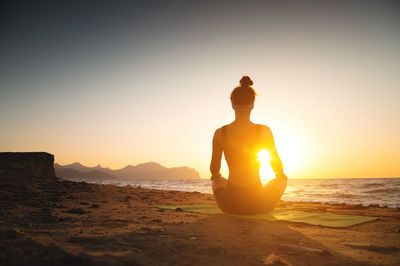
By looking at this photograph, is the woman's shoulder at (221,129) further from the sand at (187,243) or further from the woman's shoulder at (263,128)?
the sand at (187,243)

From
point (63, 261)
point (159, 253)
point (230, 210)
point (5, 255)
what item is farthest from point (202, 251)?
point (230, 210)

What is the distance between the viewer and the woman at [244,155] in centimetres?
409

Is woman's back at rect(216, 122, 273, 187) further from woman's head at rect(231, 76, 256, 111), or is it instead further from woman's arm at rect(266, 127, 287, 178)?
woman's head at rect(231, 76, 256, 111)

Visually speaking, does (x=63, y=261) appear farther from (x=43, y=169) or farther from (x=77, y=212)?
(x=43, y=169)

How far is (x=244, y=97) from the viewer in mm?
4109

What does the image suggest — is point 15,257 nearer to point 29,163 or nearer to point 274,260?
point 274,260

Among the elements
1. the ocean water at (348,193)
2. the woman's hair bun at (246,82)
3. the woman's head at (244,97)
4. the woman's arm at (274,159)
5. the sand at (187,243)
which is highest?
the woman's hair bun at (246,82)

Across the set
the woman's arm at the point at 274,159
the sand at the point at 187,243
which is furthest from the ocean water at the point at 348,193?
the sand at the point at 187,243

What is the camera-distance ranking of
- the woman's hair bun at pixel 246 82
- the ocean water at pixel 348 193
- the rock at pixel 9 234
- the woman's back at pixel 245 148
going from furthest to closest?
the ocean water at pixel 348 193 < the woman's hair bun at pixel 246 82 < the woman's back at pixel 245 148 < the rock at pixel 9 234

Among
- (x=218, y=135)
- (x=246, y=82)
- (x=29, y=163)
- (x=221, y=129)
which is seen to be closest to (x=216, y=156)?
(x=218, y=135)

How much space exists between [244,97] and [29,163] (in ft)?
66.6

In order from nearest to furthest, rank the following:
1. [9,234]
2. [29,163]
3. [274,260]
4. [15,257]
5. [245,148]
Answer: [15,257] < [274,260] < [9,234] < [245,148] < [29,163]

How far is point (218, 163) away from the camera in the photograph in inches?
174

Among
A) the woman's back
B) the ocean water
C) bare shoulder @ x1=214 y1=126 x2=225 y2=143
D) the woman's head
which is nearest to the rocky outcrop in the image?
the ocean water
